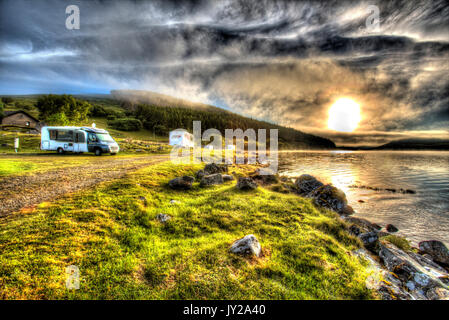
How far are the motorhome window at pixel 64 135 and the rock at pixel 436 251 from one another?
37650mm

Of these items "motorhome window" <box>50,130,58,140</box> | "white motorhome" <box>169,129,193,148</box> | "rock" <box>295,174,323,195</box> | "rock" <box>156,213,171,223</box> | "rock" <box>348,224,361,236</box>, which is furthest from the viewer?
"white motorhome" <box>169,129,193,148</box>

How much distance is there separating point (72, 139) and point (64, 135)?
152cm

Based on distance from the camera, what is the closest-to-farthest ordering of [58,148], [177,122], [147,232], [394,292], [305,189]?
1. [394,292]
2. [147,232]
3. [305,189]
4. [58,148]
5. [177,122]

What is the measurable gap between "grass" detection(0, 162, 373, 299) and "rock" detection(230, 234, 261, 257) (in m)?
0.25

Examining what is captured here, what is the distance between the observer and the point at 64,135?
958 inches

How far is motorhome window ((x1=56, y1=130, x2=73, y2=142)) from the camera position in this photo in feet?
79.4

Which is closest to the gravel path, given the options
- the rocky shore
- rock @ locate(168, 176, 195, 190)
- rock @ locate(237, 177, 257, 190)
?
rock @ locate(168, 176, 195, 190)

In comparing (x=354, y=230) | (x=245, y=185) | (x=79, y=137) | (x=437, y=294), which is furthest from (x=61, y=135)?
(x=437, y=294)

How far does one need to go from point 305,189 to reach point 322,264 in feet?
44.1

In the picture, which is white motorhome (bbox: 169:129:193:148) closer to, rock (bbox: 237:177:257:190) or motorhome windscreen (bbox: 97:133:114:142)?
motorhome windscreen (bbox: 97:133:114:142)

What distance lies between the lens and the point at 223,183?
16.0 m
